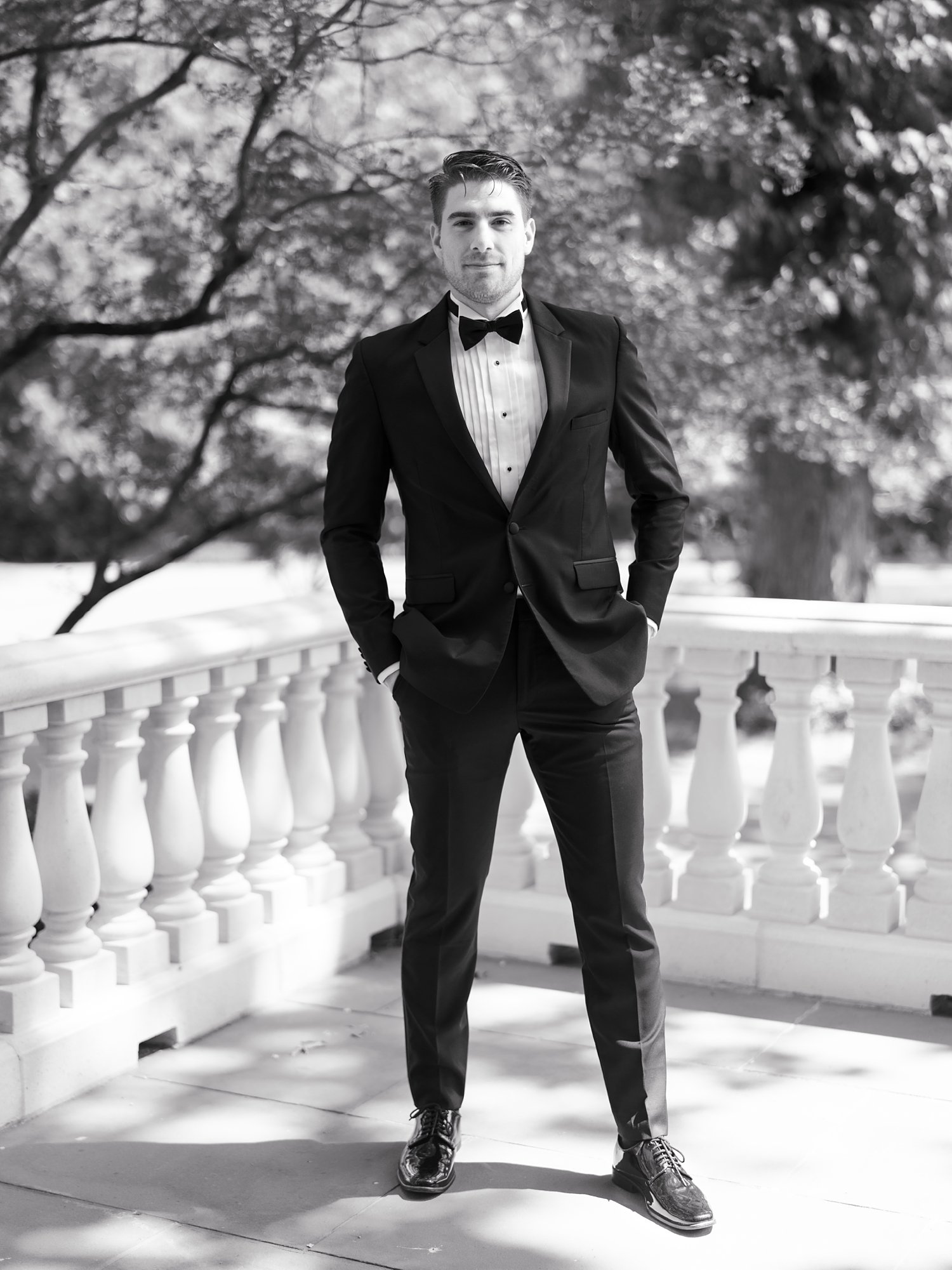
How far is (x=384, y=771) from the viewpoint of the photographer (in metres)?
5.13

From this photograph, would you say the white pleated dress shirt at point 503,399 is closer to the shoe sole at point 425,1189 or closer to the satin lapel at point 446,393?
the satin lapel at point 446,393

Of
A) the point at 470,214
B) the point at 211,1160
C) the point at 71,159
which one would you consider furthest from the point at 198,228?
the point at 211,1160

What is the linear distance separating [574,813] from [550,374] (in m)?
0.93

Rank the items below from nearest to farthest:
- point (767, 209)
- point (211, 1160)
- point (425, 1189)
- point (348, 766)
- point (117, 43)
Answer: point (425, 1189) < point (211, 1160) < point (348, 766) < point (117, 43) < point (767, 209)

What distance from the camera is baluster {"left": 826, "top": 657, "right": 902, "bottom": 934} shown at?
14.6 feet

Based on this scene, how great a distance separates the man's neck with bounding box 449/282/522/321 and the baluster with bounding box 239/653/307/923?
1.60 m

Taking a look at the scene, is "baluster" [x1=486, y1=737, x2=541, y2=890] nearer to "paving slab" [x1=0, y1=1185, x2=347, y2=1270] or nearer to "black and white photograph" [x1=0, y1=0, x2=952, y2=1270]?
"black and white photograph" [x1=0, y1=0, x2=952, y2=1270]

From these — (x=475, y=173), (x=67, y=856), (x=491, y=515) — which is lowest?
(x=67, y=856)

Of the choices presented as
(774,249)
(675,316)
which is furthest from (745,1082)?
(774,249)

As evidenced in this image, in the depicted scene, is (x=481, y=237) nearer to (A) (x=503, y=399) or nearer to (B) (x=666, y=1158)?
(A) (x=503, y=399)

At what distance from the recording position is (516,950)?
195 inches

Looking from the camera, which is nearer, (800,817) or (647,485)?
(647,485)

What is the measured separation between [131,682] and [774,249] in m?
5.28

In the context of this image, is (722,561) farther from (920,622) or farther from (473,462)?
(473,462)
